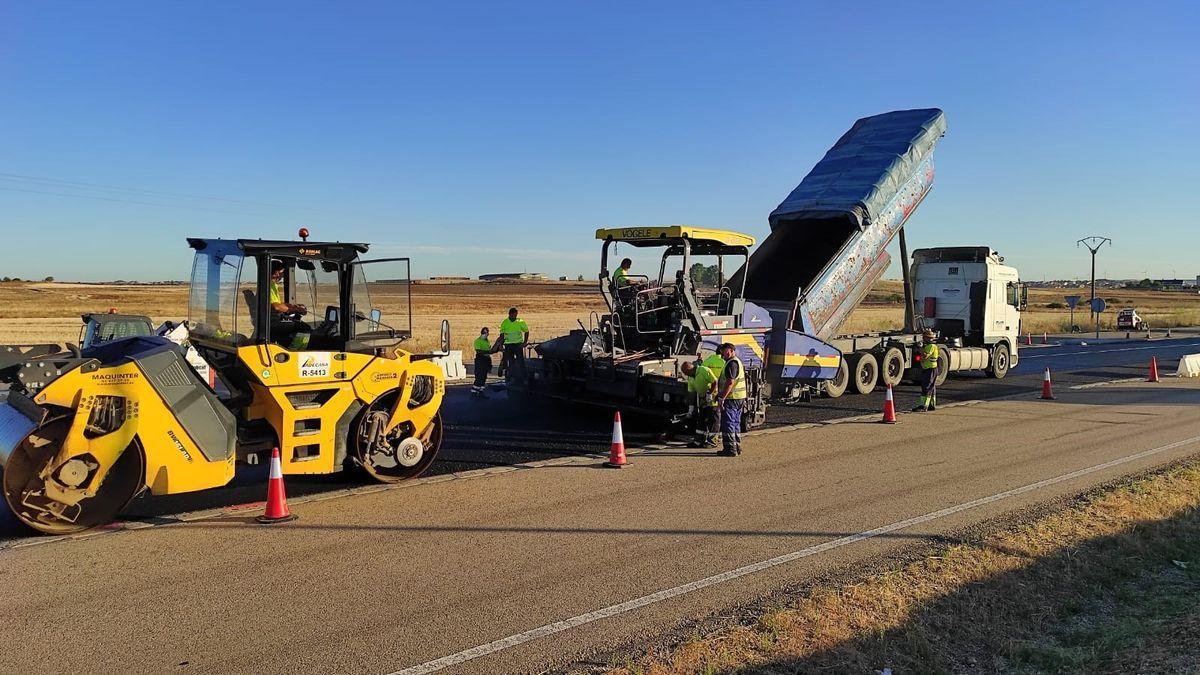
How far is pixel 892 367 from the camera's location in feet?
56.2

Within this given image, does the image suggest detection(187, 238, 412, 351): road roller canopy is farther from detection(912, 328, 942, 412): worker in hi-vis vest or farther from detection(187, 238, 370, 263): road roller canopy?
detection(912, 328, 942, 412): worker in hi-vis vest

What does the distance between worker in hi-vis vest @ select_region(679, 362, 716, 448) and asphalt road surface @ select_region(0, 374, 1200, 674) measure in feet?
2.25

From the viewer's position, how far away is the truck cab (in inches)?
753

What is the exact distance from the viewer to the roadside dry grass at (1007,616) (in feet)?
14.7

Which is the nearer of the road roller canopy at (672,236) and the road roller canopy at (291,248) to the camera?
the road roller canopy at (291,248)

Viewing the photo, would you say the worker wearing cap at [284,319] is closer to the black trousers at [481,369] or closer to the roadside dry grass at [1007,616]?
the roadside dry grass at [1007,616]

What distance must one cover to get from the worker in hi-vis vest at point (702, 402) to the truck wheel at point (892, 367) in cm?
710

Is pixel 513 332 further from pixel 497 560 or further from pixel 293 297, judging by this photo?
pixel 497 560

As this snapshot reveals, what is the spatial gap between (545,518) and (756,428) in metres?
5.63

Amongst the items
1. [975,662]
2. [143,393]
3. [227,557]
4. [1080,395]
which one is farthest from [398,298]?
[1080,395]

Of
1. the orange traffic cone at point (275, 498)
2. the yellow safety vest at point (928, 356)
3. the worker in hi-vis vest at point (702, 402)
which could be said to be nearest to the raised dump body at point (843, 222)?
the yellow safety vest at point (928, 356)

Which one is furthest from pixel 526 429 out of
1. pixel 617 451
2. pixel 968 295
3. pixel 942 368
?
pixel 968 295

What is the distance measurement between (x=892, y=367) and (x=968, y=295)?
Result: 147 inches

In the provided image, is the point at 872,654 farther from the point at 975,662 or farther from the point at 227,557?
the point at 227,557
